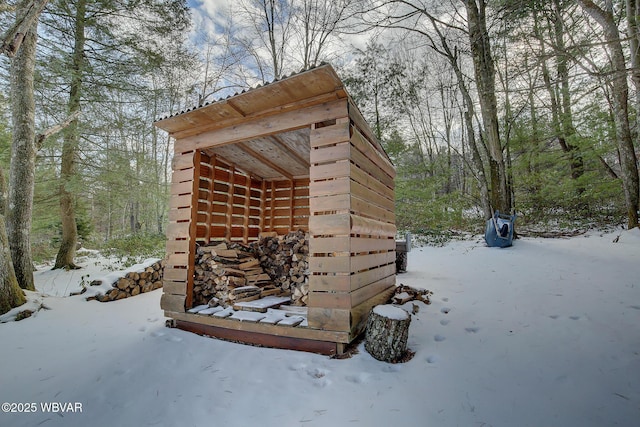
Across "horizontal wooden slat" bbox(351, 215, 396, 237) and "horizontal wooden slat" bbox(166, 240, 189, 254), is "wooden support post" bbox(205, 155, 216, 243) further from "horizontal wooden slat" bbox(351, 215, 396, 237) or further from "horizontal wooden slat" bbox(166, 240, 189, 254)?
"horizontal wooden slat" bbox(351, 215, 396, 237)

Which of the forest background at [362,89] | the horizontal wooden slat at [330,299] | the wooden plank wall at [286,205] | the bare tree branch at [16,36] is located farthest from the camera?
the forest background at [362,89]

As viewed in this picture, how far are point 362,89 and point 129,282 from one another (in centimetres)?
1060

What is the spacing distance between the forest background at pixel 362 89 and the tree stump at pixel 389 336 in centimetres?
388

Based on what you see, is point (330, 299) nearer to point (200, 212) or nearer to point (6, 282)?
point (200, 212)

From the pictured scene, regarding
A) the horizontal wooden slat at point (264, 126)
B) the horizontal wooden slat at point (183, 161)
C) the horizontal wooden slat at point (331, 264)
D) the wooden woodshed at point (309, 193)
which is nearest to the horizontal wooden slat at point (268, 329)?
the wooden woodshed at point (309, 193)

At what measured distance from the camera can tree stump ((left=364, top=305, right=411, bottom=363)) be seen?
2.62m

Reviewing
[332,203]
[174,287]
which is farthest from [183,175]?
[332,203]

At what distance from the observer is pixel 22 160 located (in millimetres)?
5113

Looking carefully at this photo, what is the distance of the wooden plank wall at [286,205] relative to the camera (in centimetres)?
567

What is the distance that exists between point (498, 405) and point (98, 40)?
10300mm

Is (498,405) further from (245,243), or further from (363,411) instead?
(245,243)

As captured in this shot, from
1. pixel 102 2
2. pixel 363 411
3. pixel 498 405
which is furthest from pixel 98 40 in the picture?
pixel 498 405

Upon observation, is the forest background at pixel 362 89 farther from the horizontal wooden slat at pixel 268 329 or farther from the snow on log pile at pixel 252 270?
the horizontal wooden slat at pixel 268 329

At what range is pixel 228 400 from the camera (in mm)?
2174
